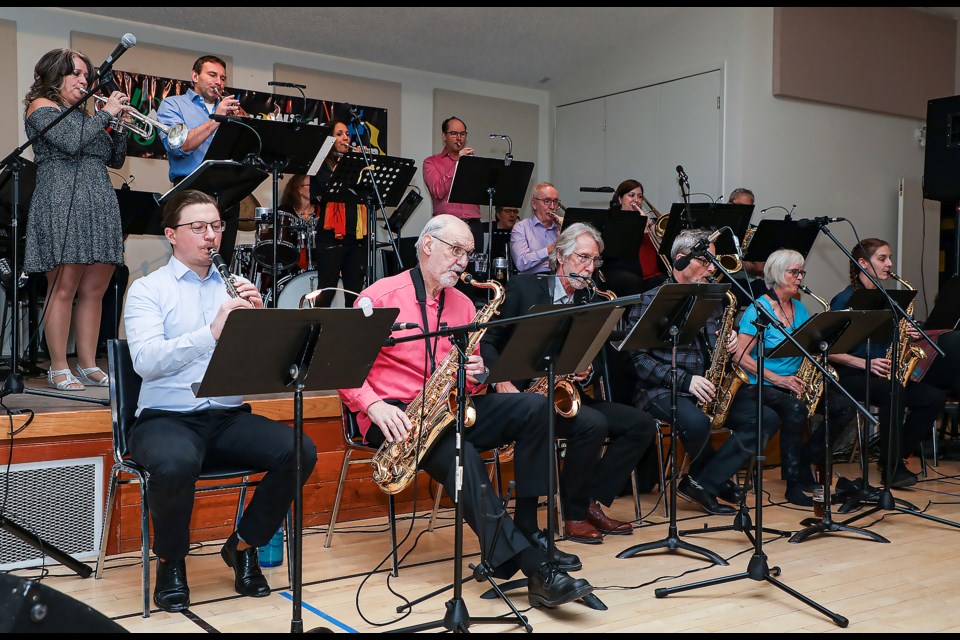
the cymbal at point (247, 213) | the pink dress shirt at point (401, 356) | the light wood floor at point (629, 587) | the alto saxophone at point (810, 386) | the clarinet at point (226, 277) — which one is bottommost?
the light wood floor at point (629, 587)

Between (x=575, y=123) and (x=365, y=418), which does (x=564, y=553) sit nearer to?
(x=365, y=418)

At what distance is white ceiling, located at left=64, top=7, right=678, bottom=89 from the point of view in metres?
7.05

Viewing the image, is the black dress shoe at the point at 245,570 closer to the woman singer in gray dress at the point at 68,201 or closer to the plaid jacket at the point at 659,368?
the woman singer in gray dress at the point at 68,201

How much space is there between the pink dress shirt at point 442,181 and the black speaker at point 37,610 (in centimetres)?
567

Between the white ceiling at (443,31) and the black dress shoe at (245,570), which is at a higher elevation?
the white ceiling at (443,31)

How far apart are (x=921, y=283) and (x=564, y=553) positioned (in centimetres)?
622

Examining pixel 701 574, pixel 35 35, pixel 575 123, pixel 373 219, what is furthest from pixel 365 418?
pixel 575 123

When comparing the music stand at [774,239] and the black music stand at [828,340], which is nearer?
the black music stand at [828,340]

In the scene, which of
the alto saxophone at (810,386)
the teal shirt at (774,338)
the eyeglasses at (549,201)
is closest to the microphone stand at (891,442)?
the alto saxophone at (810,386)

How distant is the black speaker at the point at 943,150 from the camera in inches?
236

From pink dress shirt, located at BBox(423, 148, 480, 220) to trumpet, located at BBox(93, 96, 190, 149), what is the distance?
2608 mm

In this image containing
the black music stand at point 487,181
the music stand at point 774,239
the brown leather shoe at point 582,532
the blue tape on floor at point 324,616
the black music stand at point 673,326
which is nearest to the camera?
the blue tape on floor at point 324,616

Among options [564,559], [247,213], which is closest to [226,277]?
[564,559]

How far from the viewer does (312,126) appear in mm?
4488
